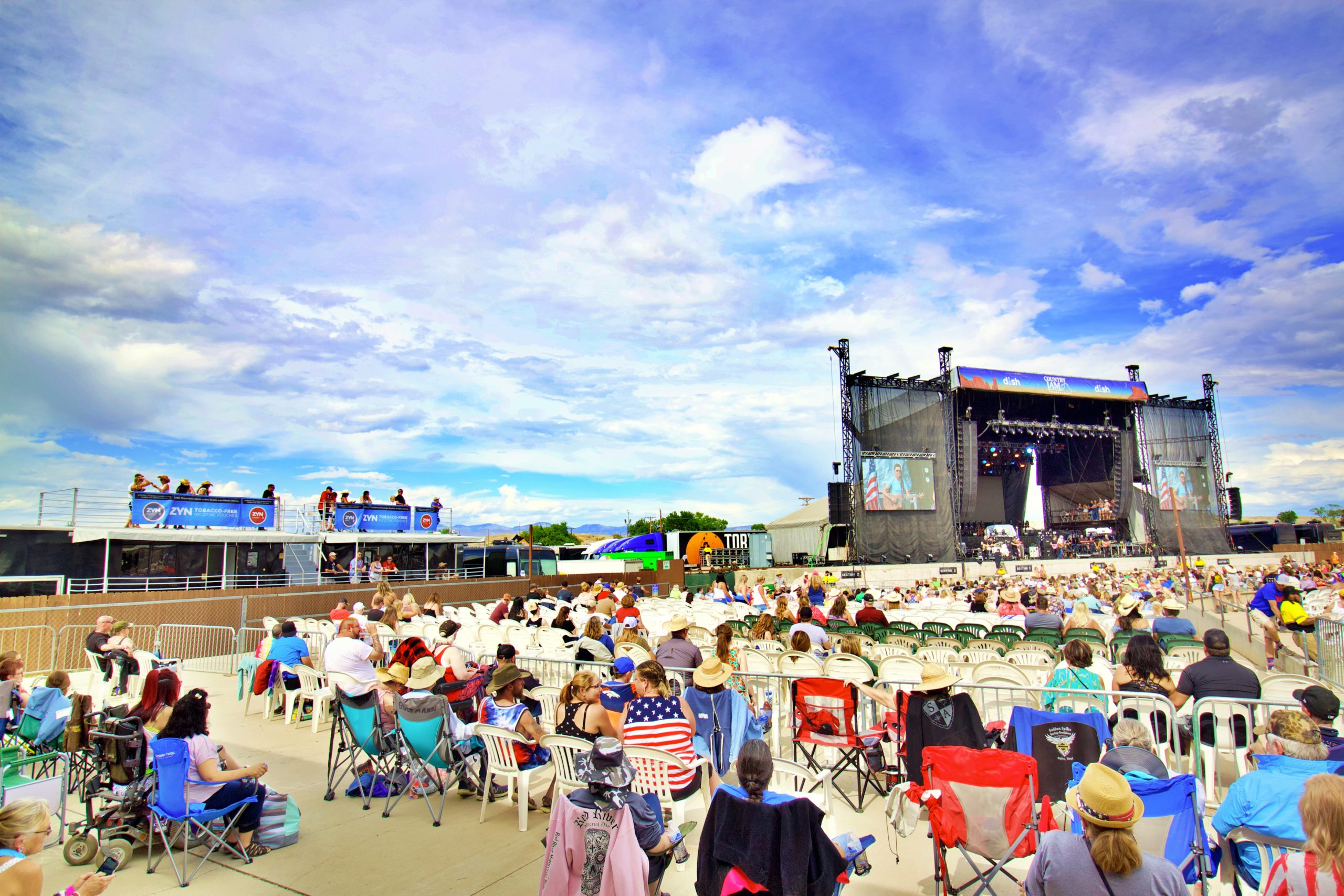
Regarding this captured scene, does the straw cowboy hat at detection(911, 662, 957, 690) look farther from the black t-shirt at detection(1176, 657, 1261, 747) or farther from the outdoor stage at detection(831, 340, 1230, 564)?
the outdoor stage at detection(831, 340, 1230, 564)

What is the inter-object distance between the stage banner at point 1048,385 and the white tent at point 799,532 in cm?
1187

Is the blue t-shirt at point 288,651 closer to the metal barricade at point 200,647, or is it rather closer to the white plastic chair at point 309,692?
the white plastic chair at point 309,692

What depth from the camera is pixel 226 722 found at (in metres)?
8.11

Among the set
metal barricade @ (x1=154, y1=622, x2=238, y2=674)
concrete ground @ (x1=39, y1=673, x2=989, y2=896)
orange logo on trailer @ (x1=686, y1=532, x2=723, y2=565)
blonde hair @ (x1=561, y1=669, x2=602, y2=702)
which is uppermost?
orange logo on trailer @ (x1=686, y1=532, x2=723, y2=565)

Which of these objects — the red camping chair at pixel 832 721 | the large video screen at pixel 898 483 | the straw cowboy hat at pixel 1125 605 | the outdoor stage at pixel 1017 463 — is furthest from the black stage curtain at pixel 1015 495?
the red camping chair at pixel 832 721

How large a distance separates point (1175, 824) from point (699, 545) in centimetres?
3477

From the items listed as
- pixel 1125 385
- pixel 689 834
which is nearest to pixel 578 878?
pixel 689 834

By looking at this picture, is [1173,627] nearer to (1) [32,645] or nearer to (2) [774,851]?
(2) [774,851]

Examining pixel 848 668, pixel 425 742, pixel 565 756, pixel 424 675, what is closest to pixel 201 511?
pixel 424 675

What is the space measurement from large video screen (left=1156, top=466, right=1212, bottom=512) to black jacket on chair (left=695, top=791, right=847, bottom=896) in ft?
151

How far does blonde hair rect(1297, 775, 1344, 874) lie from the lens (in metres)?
2.47

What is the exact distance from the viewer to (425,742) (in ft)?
17.3

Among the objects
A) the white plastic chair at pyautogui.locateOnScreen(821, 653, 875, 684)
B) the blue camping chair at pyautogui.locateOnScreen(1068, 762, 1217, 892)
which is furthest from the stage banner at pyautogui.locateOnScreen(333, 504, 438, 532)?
the blue camping chair at pyautogui.locateOnScreen(1068, 762, 1217, 892)

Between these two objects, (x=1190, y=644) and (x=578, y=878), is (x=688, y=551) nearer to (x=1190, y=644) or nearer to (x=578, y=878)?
(x=1190, y=644)
